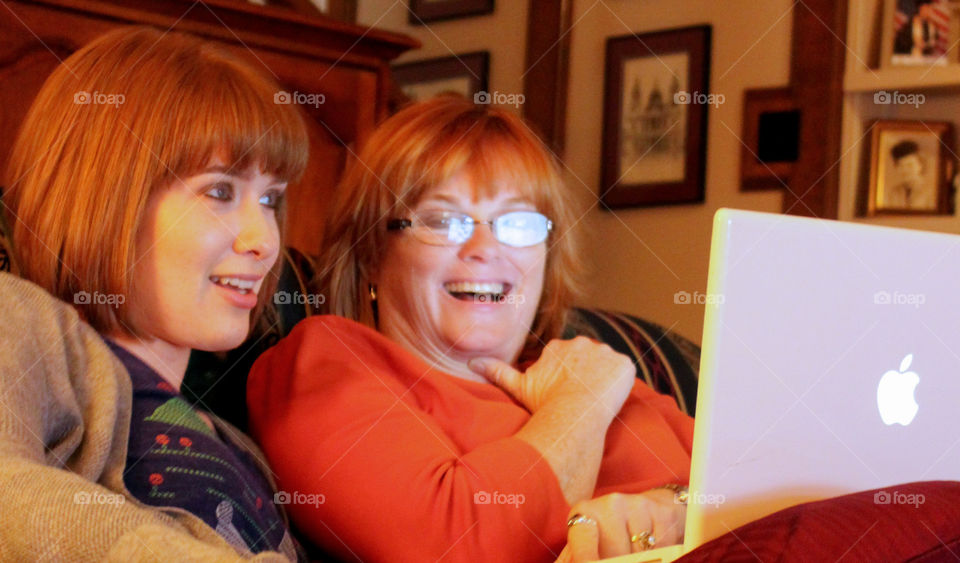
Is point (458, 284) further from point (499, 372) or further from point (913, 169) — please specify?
point (913, 169)

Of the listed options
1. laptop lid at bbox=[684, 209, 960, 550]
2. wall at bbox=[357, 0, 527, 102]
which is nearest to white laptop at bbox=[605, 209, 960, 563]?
laptop lid at bbox=[684, 209, 960, 550]

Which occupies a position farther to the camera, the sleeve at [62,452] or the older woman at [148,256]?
the older woman at [148,256]

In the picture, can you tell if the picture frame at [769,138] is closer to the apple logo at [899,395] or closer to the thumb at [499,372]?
the thumb at [499,372]

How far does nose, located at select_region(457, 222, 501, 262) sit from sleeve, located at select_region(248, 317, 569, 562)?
9.3 inches

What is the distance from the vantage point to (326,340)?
1.35 metres

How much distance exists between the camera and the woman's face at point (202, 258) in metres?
1.08

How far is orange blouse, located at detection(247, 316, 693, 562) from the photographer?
1.19 m

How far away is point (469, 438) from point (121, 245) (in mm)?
529

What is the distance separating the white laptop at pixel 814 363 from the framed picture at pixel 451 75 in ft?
7.82

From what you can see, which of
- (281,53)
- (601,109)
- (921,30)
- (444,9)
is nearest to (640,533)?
(281,53)

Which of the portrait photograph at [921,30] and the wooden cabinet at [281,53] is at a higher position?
the portrait photograph at [921,30]

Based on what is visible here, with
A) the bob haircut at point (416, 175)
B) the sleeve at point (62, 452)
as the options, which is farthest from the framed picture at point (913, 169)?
the sleeve at point (62, 452)

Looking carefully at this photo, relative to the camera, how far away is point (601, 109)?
3.07m

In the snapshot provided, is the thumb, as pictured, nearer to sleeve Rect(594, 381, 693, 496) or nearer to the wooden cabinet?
sleeve Rect(594, 381, 693, 496)
